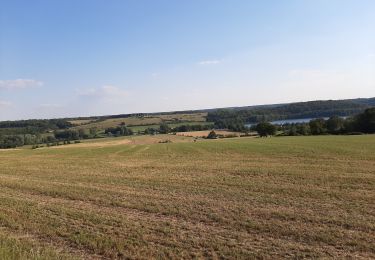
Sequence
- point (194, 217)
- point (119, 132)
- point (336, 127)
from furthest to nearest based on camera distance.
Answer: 1. point (119, 132)
2. point (336, 127)
3. point (194, 217)

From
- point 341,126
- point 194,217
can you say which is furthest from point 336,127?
point 194,217

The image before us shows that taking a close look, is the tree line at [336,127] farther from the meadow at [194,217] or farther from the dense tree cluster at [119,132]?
the meadow at [194,217]

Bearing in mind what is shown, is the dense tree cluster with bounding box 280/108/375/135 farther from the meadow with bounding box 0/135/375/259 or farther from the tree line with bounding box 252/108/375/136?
the meadow with bounding box 0/135/375/259

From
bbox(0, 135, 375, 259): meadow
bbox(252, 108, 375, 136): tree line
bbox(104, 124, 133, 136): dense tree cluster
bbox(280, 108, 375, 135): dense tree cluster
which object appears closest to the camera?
bbox(0, 135, 375, 259): meadow

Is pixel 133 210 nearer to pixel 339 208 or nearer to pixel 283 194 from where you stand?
pixel 283 194

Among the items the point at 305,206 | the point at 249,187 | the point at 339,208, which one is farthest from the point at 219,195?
the point at 339,208

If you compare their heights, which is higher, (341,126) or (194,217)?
(194,217)

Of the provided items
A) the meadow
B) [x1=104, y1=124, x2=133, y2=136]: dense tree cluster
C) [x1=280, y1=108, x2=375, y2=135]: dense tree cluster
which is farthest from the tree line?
the meadow

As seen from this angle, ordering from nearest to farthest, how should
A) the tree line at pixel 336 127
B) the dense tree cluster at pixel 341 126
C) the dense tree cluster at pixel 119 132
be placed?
the dense tree cluster at pixel 341 126, the tree line at pixel 336 127, the dense tree cluster at pixel 119 132

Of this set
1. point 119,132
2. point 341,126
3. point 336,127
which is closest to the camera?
point 341,126

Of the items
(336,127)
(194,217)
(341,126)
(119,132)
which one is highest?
(194,217)

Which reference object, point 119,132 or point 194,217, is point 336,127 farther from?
point 194,217

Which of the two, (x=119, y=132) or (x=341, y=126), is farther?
(x=119, y=132)

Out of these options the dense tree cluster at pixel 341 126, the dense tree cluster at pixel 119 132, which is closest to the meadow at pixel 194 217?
the dense tree cluster at pixel 341 126
